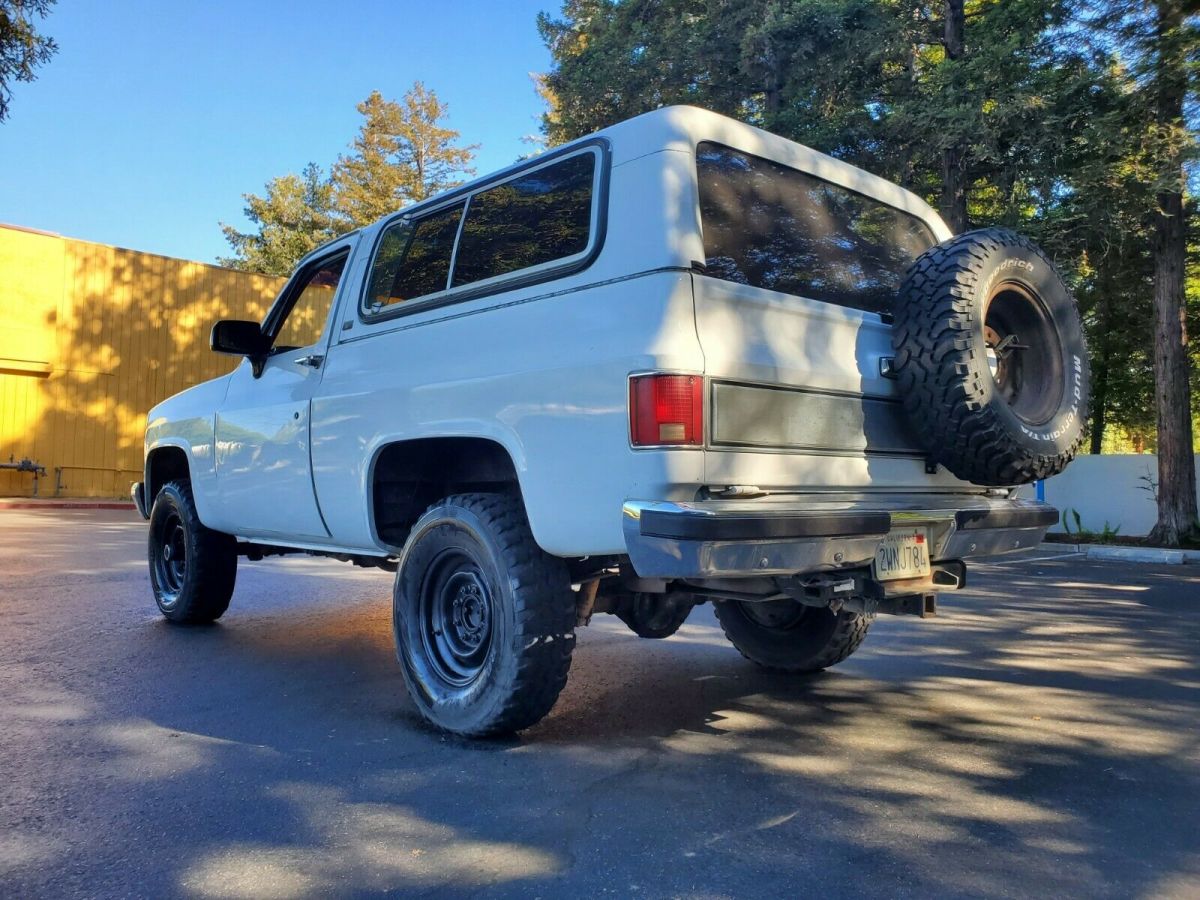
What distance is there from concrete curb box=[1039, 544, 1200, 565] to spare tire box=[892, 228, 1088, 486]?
9.53 m

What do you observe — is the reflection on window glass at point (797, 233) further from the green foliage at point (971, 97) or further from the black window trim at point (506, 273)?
the green foliage at point (971, 97)

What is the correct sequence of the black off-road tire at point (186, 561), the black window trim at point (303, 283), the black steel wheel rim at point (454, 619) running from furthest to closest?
the black off-road tire at point (186, 561) < the black window trim at point (303, 283) < the black steel wheel rim at point (454, 619)

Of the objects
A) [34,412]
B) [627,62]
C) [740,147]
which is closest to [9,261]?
[34,412]

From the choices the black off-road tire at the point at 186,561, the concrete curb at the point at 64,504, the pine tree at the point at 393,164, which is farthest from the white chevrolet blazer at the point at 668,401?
the pine tree at the point at 393,164

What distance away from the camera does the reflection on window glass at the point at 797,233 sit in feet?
10.8

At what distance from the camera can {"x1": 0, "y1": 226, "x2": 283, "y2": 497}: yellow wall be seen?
19.8 m

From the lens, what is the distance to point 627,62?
1869 centimetres

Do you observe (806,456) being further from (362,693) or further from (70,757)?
(70,757)

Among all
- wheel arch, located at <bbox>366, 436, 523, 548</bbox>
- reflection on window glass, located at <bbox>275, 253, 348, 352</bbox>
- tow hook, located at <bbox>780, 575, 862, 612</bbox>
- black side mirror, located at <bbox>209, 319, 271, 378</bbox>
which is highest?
reflection on window glass, located at <bbox>275, 253, 348, 352</bbox>

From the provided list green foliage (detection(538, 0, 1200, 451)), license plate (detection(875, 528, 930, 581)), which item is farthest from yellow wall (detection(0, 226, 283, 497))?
license plate (detection(875, 528, 930, 581))

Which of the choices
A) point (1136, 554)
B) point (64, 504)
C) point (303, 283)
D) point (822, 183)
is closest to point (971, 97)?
point (1136, 554)

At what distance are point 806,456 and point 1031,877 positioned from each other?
1.42m

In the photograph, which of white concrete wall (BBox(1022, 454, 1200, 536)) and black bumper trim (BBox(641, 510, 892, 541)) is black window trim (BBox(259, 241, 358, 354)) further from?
white concrete wall (BBox(1022, 454, 1200, 536))

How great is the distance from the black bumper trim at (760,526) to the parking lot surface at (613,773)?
88 centimetres
